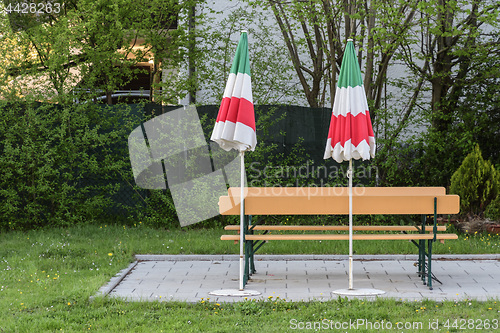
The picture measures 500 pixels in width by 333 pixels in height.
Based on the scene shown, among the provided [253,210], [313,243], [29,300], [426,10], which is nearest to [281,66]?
[426,10]

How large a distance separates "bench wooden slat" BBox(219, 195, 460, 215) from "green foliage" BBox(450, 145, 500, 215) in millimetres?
3824

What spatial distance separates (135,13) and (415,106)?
6627 millimetres

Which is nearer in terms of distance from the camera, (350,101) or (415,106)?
(350,101)

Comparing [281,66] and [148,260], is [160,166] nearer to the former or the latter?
[148,260]

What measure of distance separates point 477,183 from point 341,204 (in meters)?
4.48

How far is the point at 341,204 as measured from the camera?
259 inches

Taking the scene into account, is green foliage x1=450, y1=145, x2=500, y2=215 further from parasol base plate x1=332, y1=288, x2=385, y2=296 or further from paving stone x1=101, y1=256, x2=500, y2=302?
parasol base plate x1=332, y1=288, x2=385, y2=296

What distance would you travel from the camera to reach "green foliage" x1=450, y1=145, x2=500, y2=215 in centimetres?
1003

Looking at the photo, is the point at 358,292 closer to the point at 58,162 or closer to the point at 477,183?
the point at 477,183

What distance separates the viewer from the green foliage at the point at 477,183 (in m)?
10.0

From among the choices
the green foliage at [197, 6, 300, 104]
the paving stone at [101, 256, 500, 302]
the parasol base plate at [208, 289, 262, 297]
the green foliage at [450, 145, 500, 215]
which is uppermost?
the green foliage at [197, 6, 300, 104]

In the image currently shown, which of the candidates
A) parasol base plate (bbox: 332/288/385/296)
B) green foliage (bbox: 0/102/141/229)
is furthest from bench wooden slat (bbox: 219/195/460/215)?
green foliage (bbox: 0/102/141/229)

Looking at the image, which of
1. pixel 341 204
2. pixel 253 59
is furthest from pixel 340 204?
pixel 253 59

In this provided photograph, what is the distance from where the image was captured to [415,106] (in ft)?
44.6
